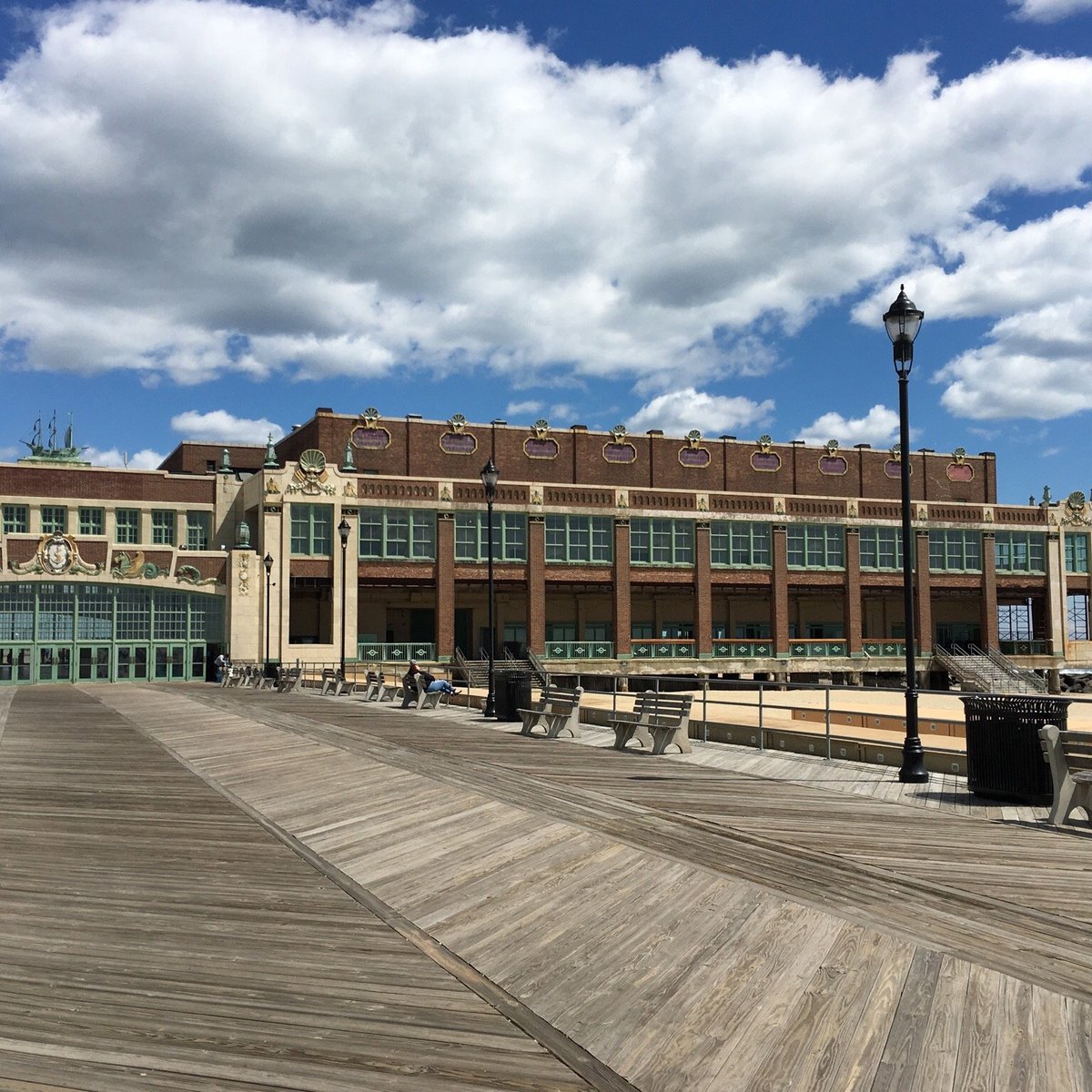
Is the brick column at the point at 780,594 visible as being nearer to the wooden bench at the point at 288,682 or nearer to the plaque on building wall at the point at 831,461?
the plaque on building wall at the point at 831,461

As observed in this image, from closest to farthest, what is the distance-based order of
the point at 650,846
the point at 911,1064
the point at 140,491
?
1. the point at 911,1064
2. the point at 650,846
3. the point at 140,491

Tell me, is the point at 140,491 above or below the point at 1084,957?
above

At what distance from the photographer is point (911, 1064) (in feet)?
16.3

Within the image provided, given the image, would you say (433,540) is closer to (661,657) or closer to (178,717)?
(661,657)

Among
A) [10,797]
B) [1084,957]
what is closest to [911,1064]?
[1084,957]

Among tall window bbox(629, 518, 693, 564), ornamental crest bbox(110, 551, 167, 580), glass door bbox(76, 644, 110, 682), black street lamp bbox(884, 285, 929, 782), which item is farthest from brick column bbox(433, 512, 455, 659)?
black street lamp bbox(884, 285, 929, 782)

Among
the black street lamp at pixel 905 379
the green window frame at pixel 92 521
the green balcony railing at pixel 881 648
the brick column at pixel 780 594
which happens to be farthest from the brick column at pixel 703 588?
the black street lamp at pixel 905 379

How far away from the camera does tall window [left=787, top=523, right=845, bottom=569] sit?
6116 cm

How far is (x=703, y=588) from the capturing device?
5828 centimetres

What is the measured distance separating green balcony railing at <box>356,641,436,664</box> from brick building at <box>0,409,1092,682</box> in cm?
10

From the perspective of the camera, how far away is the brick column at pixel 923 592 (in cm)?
6072

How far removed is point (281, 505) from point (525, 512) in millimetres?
12619

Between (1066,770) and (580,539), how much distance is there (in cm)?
4636

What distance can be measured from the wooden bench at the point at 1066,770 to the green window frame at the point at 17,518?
2033 inches
